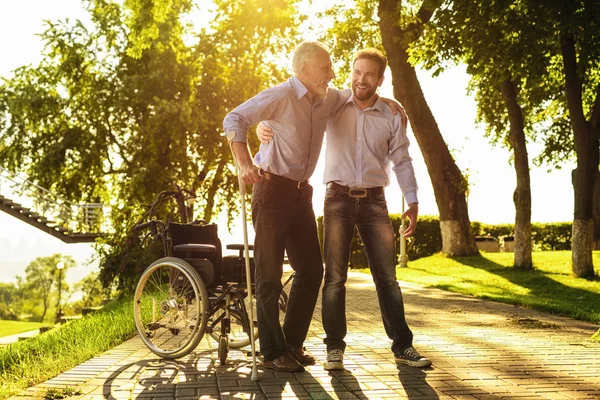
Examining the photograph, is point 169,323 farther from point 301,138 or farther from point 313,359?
point 301,138

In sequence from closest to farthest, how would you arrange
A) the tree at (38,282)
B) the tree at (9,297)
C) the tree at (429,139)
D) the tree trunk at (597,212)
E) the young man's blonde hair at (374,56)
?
1. the young man's blonde hair at (374,56)
2. the tree at (429,139)
3. the tree trunk at (597,212)
4. the tree at (38,282)
5. the tree at (9,297)

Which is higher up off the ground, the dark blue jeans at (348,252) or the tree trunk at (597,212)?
the tree trunk at (597,212)

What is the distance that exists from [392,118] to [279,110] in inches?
35.7

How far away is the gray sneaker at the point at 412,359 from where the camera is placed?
19.4ft

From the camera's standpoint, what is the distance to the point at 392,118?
6.09 meters

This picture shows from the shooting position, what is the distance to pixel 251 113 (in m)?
5.62

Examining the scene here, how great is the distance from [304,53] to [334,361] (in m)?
2.14

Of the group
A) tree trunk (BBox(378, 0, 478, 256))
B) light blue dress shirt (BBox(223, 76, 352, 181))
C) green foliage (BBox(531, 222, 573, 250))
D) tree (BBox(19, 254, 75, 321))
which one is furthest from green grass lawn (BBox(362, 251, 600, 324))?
tree (BBox(19, 254, 75, 321))

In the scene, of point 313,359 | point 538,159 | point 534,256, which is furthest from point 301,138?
point 538,159

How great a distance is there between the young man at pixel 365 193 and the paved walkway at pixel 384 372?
1.10 ft

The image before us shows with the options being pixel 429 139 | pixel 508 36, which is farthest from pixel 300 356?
pixel 429 139

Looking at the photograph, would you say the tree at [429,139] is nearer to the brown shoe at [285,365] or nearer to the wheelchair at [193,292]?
the wheelchair at [193,292]

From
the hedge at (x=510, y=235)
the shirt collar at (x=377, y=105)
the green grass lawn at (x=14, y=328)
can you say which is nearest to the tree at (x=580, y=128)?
the shirt collar at (x=377, y=105)

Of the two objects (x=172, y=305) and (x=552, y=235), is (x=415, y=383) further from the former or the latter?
(x=552, y=235)
